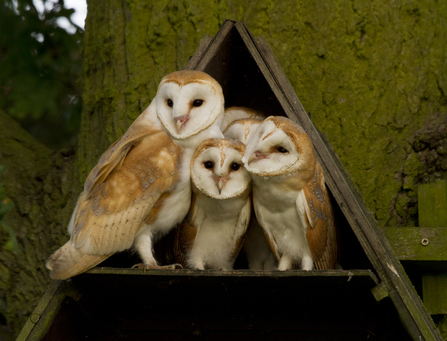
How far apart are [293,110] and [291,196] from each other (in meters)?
0.30

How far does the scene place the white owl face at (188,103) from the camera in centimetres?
175

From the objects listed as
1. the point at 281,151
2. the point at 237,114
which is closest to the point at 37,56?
the point at 237,114

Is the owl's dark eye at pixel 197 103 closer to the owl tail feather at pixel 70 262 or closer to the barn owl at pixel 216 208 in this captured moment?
the barn owl at pixel 216 208

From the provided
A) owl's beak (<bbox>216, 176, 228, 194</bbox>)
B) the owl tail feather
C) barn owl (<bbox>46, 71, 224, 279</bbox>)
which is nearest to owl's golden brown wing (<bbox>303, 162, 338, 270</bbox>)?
owl's beak (<bbox>216, 176, 228, 194</bbox>)

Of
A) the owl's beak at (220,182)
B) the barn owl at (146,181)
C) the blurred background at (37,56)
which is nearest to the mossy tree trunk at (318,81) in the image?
the blurred background at (37,56)

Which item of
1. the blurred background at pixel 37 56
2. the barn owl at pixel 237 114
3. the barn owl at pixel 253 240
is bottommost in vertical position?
the barn owl at pixel 253 240

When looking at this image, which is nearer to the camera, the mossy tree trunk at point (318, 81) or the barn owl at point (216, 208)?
the barn owl at point (216, 208)

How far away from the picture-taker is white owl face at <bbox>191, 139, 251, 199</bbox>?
168 cm

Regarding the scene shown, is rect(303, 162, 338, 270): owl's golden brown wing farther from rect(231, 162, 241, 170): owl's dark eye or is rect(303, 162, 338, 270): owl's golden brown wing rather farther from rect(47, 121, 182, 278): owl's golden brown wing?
rect(47, 121, 182, 278): owl's golden brown wing

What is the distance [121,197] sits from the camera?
1.62 metres

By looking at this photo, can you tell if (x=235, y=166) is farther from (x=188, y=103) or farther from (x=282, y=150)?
(x=188, y=103)

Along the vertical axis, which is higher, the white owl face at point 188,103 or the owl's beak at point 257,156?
the white owl face at point 188,103

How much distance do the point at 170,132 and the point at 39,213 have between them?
1.23 meters

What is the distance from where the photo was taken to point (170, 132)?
1.77 meters
